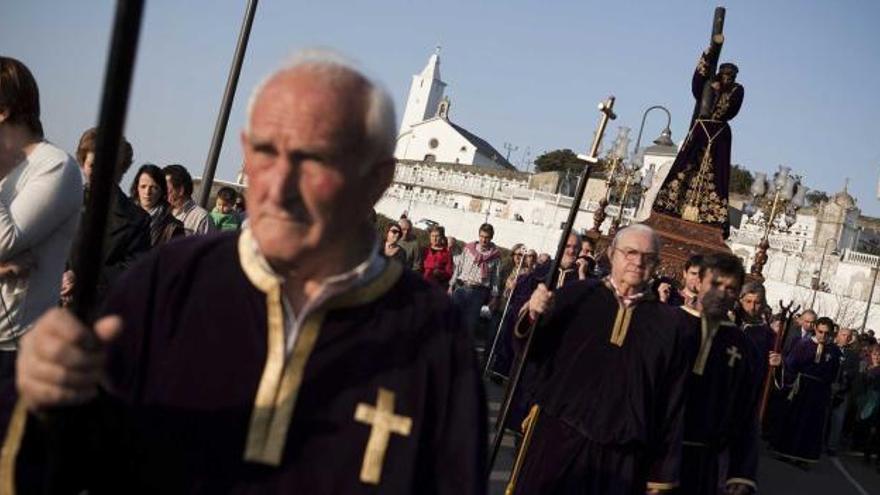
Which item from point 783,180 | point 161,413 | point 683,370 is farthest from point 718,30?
point 161,413

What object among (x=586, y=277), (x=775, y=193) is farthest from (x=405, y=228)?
(x=775, y=193)

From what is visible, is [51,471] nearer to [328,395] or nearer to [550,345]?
[328,395]

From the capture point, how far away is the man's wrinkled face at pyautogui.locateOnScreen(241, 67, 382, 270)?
2.20 meters

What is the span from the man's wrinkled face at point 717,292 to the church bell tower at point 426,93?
124 metres

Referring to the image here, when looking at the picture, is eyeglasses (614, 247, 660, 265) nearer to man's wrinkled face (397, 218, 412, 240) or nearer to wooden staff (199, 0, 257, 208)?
wooden staff (199, 0, 257, 208)

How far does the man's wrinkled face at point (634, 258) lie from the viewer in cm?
550

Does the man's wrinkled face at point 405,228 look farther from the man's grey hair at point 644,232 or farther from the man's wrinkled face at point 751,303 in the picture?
the man's grey hair at point 644,232

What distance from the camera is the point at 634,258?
5.52m

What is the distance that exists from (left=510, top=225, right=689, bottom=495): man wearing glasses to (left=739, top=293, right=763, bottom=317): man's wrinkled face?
440 centimetres

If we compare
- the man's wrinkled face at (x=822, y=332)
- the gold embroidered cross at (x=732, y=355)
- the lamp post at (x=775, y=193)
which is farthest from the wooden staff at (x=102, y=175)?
the lamp post at (x=775, y=193)

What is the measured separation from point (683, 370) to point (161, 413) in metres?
4.00

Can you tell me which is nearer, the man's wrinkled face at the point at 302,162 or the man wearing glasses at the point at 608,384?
the man's wrinkled face at the point at 302,162

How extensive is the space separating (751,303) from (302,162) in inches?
331

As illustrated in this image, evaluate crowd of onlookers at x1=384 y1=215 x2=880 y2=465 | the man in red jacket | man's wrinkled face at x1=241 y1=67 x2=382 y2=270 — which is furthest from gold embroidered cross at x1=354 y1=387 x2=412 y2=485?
the man in red jacket
